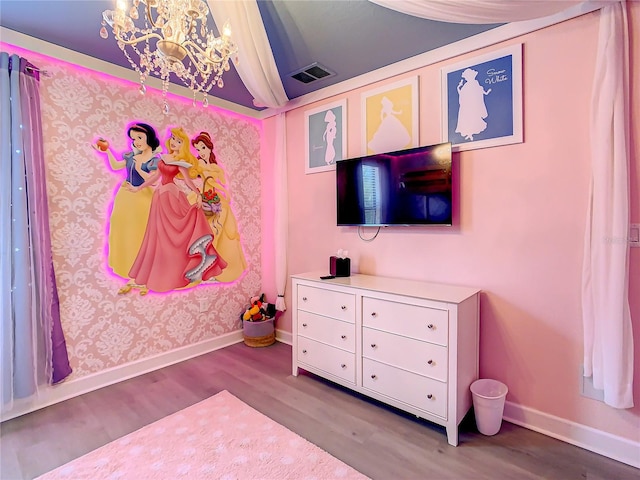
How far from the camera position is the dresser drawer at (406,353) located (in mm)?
1875

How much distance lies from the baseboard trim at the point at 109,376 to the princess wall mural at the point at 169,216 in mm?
605

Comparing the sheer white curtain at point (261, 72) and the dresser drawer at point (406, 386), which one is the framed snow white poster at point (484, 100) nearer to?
the sheer white curtain at point (261, 72)

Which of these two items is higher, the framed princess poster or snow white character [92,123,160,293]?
the framed princess poster

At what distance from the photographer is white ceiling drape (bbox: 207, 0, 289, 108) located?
1.78 metres

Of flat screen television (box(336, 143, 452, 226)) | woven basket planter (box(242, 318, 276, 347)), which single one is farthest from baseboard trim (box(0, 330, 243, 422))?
flat screen television (box(336, 143, 452, 226))

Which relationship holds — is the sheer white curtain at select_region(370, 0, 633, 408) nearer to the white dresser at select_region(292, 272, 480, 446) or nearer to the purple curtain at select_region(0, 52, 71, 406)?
the white dresser at select_region(292, 272, 480, 446)

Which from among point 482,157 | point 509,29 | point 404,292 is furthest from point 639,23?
point 404,292

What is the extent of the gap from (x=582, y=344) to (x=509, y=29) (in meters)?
1.98

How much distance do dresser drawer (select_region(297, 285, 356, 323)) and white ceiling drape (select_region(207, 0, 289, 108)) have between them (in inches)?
64.7

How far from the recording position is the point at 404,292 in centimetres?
205

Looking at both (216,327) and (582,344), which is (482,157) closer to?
(582,344)

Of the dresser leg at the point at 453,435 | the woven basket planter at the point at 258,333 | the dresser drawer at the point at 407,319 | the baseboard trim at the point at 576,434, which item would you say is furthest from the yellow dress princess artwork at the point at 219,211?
the baseboard trim at the point at 576,434

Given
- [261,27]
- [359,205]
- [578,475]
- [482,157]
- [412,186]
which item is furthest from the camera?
[359,205]

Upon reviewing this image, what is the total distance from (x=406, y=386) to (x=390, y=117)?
2.03m
